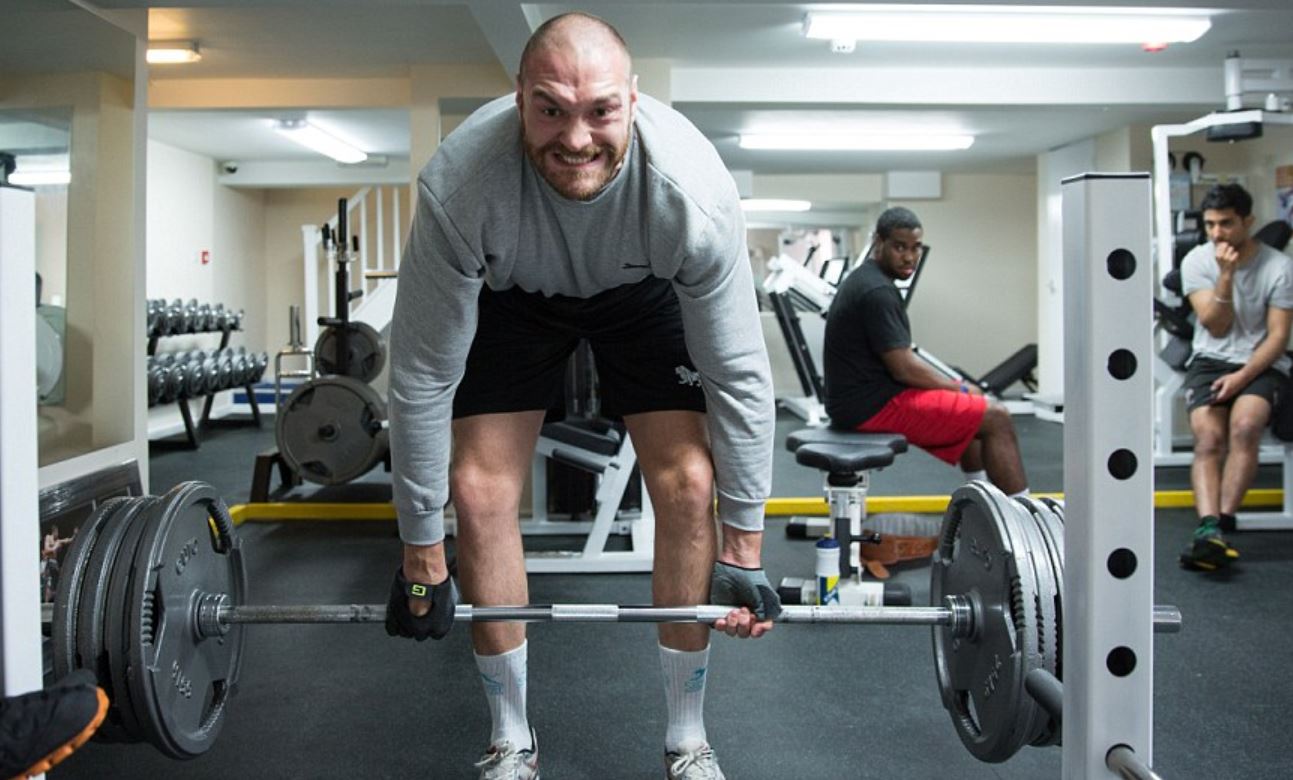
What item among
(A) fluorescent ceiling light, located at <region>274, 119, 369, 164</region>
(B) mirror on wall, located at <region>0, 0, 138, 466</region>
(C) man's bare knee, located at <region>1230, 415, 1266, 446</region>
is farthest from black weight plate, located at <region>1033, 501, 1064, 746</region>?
(A) fluorescent ceiling light, located at <region>274, 119, 369, 164</region>

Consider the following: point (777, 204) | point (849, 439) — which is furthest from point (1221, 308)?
point (777, 204)

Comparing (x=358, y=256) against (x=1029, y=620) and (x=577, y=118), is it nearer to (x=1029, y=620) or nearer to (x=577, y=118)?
(x=577, y=118)

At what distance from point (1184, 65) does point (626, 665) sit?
12.8 ft

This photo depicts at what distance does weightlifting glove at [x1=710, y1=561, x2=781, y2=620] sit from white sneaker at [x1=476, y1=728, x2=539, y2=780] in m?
0.38

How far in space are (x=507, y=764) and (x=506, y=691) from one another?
0.34 feet

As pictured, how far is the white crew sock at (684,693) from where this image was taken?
1.62m

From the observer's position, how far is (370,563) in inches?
132

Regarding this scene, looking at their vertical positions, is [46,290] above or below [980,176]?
below

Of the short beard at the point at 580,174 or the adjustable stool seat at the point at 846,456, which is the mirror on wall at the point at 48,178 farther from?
the short beard at the point at 580,174

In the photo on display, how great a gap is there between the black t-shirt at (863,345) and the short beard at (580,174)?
1830mm

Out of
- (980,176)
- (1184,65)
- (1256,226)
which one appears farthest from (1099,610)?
(980,176)

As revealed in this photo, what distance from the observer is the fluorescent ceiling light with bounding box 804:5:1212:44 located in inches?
142

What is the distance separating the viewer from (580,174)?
4.09 ft

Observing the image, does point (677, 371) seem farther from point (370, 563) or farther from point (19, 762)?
point (370, 563)
